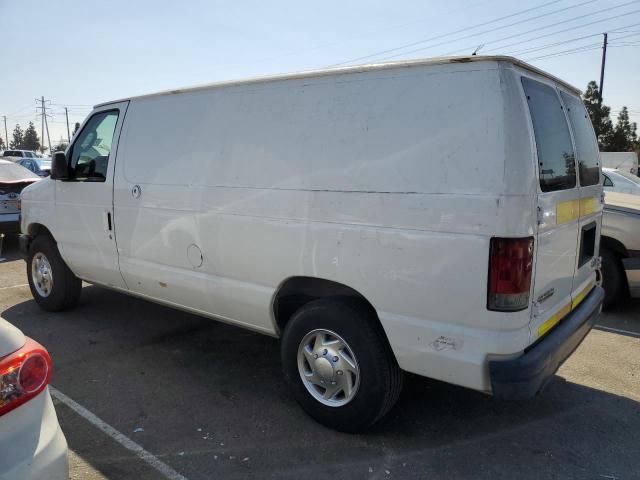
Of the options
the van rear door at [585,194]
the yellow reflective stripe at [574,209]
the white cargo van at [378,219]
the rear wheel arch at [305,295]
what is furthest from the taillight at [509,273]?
the van rear door at [585,194]

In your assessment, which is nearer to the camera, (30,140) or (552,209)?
(552,209)

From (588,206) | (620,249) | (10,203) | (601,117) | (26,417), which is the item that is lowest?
(620,249)

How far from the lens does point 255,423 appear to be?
11.1 ft

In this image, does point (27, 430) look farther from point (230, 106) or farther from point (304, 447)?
point (230, 106)

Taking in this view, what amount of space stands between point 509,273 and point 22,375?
2.21 m

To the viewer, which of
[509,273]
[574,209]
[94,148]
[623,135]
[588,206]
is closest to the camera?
[509,273]

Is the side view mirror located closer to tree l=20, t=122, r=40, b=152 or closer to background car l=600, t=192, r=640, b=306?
background car l=600, t=192, r=640, b=306

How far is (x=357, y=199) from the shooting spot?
9.75ft

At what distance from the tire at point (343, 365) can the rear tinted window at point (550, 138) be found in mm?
1295

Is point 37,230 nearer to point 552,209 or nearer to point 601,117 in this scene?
point 552,209

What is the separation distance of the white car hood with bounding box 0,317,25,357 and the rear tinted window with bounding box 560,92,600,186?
130 inches

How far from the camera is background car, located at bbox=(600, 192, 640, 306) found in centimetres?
563

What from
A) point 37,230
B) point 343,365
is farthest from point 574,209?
point 37,230

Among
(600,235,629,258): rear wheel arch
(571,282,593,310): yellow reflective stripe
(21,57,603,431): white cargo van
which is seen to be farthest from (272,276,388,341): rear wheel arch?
(600,235,629,258): rear wheel arch
